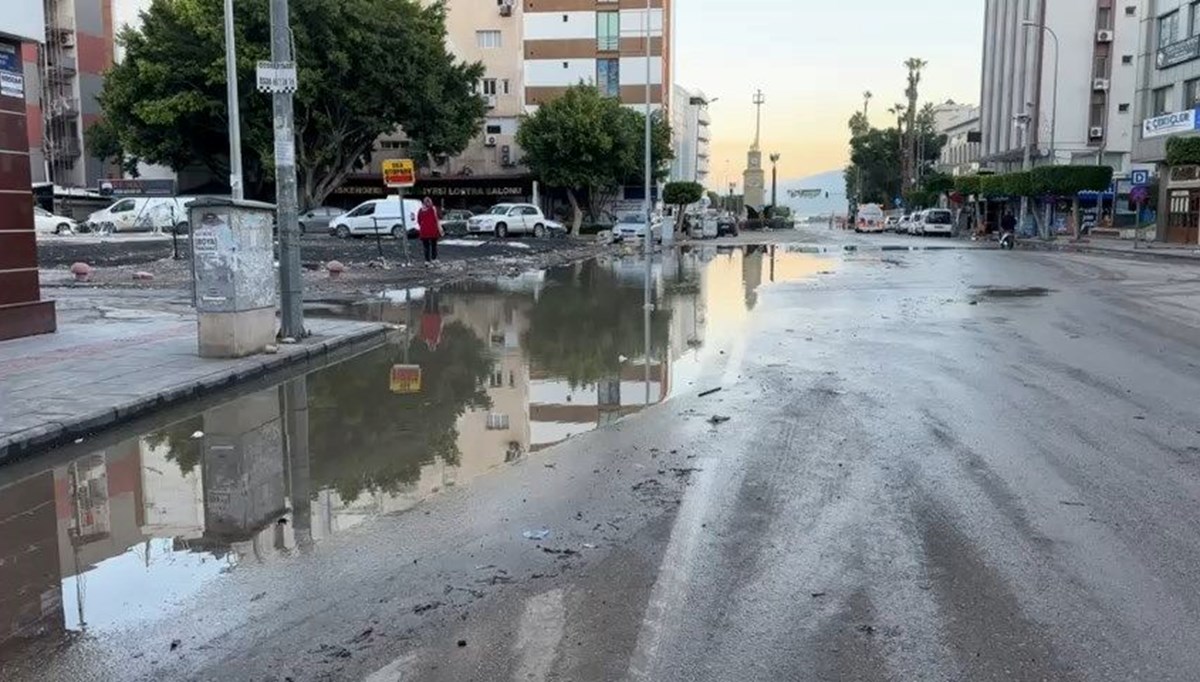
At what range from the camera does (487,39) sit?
65938mm

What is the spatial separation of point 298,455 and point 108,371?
385 centimetres

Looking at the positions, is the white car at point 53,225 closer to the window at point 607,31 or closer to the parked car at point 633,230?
the parked car at point 633,230

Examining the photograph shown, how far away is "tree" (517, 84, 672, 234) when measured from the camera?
56.1m

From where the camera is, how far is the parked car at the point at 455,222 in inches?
2084

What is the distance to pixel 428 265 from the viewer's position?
27.9 m

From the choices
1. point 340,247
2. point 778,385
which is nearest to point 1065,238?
point 340,247

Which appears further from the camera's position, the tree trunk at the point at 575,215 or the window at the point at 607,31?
the window at the point at 607,31

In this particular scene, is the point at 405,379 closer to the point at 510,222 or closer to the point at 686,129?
the point at 510,222

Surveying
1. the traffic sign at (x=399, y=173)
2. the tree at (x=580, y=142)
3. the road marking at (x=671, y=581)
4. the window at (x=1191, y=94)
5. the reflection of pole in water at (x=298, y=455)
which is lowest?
the reflection of pole in water at (x=298, y=455)

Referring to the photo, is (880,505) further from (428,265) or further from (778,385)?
(428,265)

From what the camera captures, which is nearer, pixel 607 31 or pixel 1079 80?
pixel 607 31

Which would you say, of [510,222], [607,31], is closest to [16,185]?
[510,222]

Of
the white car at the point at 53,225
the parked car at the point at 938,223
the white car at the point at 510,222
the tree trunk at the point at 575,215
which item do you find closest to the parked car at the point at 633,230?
the white car at the point at 510,222

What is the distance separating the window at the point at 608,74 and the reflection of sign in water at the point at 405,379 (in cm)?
5950
